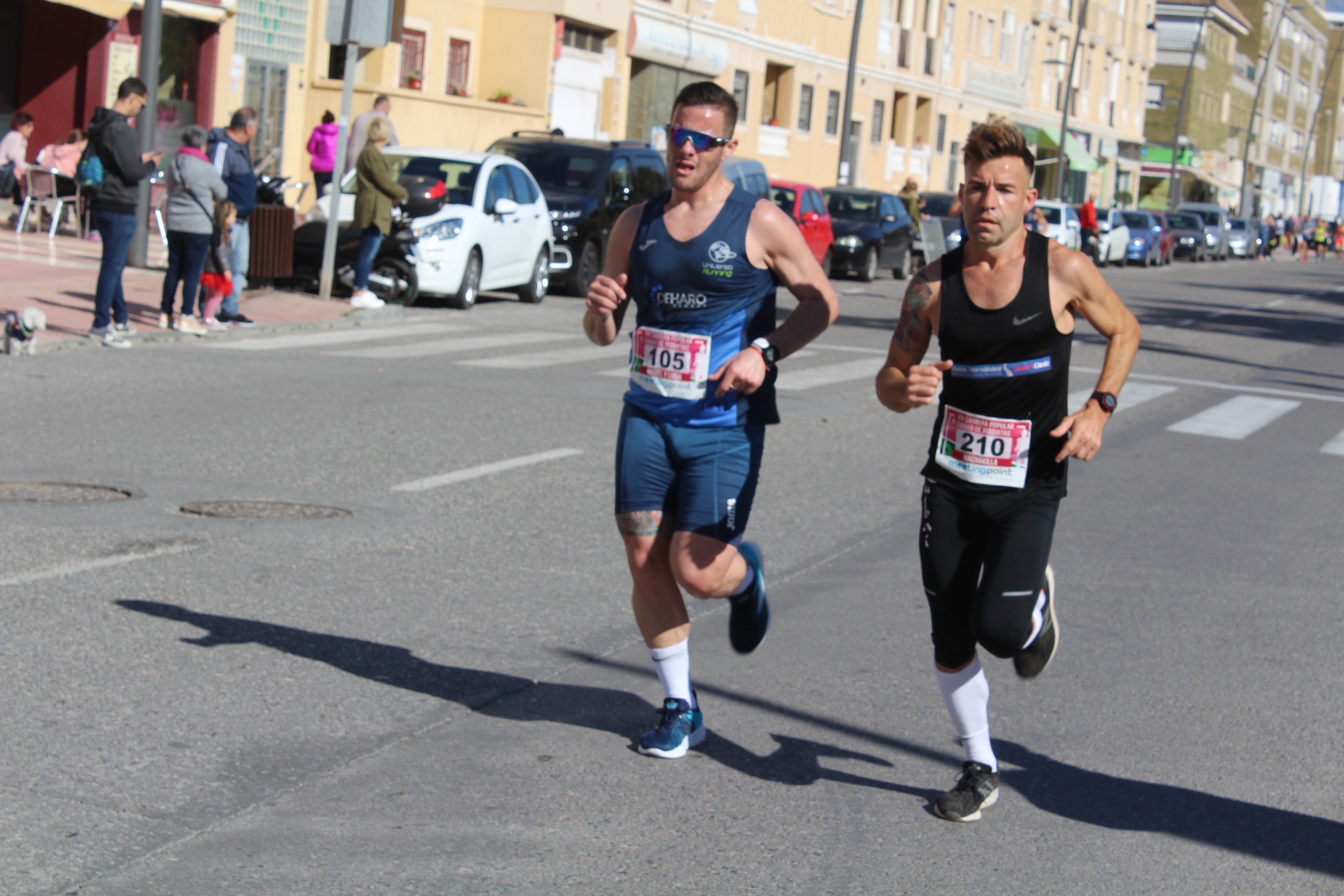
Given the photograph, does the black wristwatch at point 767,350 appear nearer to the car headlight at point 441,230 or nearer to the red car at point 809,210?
the car headlight at point 441,230

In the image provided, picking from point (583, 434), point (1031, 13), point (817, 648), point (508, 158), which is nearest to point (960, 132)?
point (1031, 13)

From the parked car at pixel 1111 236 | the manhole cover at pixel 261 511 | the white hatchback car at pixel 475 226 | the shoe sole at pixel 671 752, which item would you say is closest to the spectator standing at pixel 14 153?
the white hatchback car at pixel 475 226

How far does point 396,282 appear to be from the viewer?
59.3 feet

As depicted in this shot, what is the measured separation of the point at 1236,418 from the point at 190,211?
28.2 feet

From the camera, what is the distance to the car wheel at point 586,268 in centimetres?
2122

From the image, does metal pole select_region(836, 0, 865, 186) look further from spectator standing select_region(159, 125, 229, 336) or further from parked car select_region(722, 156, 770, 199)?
spectator standing select_region(159, 125, 229, 336)

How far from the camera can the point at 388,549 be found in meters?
7.17

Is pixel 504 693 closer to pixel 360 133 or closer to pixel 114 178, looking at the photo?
pixel 114 178

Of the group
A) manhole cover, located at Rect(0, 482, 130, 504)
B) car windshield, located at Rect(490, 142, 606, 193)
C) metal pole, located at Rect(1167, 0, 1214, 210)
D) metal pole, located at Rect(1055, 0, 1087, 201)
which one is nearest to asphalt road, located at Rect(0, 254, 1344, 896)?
manhole cover, located at Rect(0, 482, 130, 504)

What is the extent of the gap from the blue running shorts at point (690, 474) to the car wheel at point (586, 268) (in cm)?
1644

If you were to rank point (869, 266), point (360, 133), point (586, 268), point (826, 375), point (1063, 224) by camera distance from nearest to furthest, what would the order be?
point (826, 375), point (360, 133), point (586, 268), point (869, 266), point (1063, 224)

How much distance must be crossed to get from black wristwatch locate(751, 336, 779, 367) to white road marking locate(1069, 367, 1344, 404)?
11653 millimetres

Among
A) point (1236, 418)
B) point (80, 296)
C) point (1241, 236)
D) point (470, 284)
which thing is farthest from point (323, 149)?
point (1241, 236)

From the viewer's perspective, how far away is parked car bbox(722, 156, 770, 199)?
25078 mm
